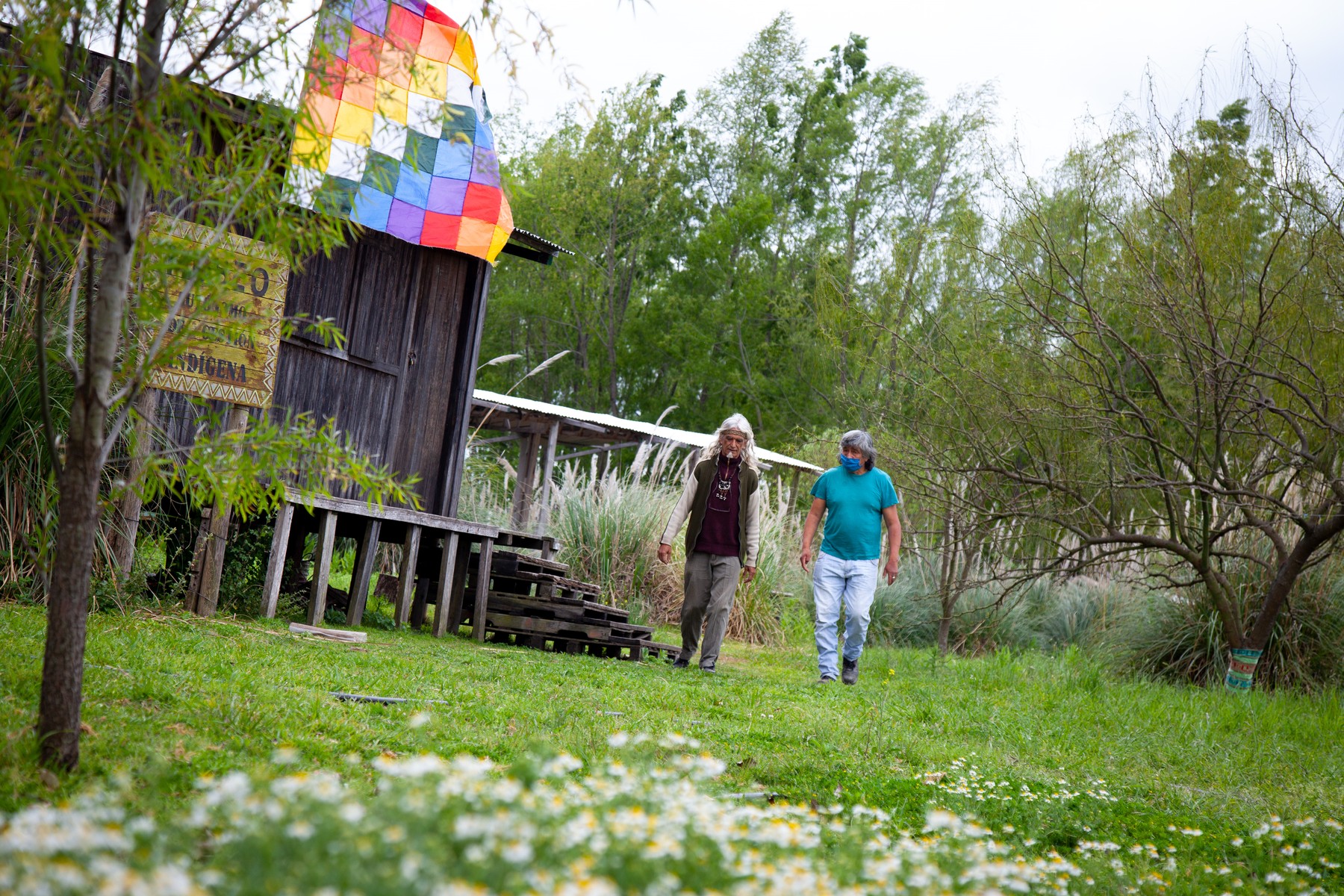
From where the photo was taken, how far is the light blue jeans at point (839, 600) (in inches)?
313

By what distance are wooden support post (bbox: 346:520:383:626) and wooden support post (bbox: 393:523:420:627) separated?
29 cm

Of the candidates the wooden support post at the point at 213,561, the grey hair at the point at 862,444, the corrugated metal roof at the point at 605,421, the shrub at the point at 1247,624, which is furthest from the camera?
the corrugated metal roof at the point at 605,421

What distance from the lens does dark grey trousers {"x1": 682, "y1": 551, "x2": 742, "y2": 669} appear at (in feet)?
26.8

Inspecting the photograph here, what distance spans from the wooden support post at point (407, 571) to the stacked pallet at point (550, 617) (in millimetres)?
518

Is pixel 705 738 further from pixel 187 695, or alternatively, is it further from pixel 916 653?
pixel 916 653

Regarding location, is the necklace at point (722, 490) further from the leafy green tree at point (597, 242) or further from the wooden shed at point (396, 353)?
the leafy green tree at point (597, 242)

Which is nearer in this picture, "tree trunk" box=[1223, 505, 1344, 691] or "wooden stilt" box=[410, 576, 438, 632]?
"tree trunk" box=[1223, 505, 1344, 691]

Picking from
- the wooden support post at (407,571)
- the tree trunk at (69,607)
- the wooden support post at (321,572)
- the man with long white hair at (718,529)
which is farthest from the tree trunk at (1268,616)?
the tree trunk at (69,607)

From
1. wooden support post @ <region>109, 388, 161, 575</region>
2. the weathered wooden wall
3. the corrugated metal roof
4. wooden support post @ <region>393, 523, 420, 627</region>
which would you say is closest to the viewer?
wooden support post @ <region>109, 388, 161, 575</region>

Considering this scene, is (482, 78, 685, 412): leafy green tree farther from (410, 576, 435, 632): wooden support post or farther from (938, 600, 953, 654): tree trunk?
(410, 576, 435, 632): wooden support post

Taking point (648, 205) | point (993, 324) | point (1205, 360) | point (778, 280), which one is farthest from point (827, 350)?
point (1205, 360)

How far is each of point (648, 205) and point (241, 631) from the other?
27.2 m

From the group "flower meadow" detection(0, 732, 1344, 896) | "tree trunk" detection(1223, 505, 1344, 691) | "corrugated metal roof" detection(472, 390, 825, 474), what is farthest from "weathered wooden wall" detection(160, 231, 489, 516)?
"flower meadow" detection(0, 732, 1344, 896)

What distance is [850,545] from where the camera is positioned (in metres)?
8.03
